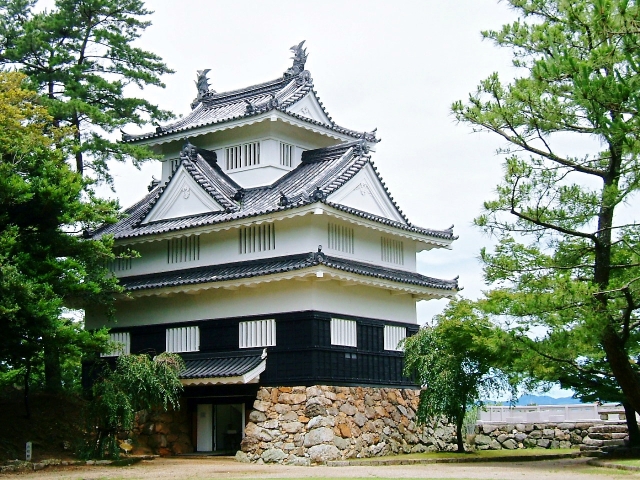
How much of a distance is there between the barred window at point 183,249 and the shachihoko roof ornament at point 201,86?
750 centimetres

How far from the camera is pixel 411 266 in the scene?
31.4 meters

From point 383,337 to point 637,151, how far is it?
42.2 ft

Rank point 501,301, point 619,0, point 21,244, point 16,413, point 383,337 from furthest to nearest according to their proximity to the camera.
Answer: point 383,337 < point 16,413 < point 21,244 < point 501,301 < point 619,0

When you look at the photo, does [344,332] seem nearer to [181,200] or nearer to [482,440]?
[181,200]

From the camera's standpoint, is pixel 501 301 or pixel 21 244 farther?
pixel 21 244

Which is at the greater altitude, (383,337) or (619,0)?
(619,0)

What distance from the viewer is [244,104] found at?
32719 mm

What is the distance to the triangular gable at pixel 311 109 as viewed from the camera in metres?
32.0

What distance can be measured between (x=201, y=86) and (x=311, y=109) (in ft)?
18.5

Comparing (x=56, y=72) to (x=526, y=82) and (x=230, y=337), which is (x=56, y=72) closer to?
(x=230, y=337)

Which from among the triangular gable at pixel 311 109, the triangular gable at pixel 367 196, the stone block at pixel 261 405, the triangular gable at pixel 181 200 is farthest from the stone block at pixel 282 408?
the triangular gable at pixel 311 109

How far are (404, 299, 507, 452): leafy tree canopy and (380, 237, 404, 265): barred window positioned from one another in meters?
3.05

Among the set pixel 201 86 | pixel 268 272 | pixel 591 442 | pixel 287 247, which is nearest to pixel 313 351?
pixel 268 272

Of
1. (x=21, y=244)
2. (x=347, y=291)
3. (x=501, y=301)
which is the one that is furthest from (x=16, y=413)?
(x=501, y=301)
